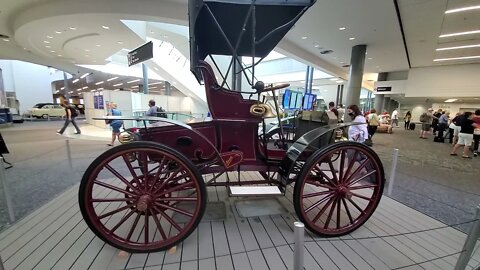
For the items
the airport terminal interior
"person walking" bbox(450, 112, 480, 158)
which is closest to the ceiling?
the airport terminal interior

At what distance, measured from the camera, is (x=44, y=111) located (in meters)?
17.0

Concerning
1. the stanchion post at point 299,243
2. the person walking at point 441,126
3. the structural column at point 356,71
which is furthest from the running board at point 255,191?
the person walking at point 441,126

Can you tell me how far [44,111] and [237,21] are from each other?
21253 millimetres

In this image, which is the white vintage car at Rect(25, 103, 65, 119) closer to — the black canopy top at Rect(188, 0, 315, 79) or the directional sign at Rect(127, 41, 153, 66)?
the directional sign at Rect(127, 41, 153, 66)

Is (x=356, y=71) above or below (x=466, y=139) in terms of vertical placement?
above

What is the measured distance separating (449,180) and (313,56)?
8.63 m

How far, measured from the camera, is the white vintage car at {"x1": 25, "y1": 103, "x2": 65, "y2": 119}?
54.8 ft

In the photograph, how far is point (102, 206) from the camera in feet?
7.93

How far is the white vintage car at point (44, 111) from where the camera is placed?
16.7 meters

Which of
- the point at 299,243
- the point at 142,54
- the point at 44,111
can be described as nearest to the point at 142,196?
the point at 299,243

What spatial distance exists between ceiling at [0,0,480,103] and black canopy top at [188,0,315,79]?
4165 millimetres

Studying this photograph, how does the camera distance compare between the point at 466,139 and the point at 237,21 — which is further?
the point at 466,139

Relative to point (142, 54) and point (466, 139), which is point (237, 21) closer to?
point (142, 54)

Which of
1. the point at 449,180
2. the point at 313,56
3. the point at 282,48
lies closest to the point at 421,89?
the point at 313,56
